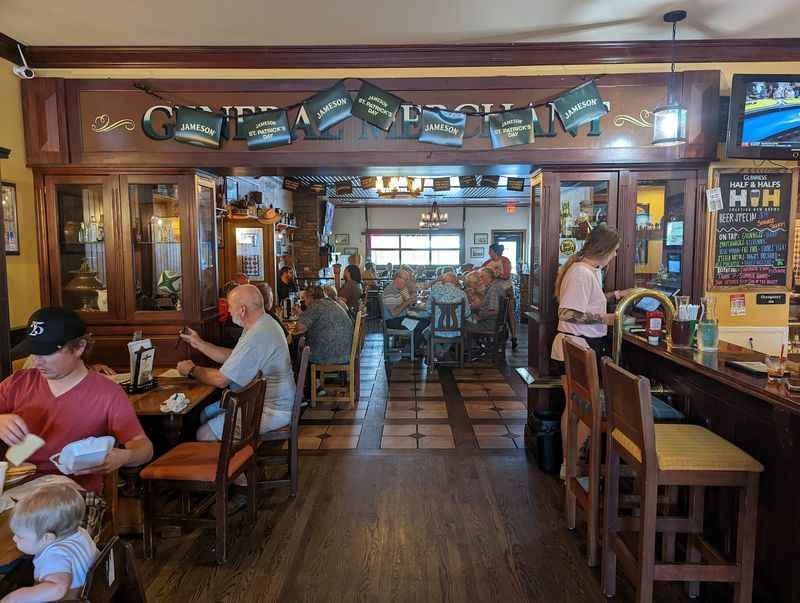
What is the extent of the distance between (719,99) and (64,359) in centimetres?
436

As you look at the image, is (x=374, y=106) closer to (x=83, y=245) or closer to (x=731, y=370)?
(x=83, y=245)

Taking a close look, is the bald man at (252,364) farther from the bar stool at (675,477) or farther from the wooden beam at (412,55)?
the wooden beam at (412,55)

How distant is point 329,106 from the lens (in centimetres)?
395

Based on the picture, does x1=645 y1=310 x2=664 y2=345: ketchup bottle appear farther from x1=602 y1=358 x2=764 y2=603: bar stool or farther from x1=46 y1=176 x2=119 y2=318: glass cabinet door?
x1=46 y1=176 x2=119 y2=318: glass cabinet door

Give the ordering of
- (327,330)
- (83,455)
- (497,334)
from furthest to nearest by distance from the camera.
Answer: (497,334), (327,330), (83,455)

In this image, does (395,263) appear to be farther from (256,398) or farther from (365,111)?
(256,398)

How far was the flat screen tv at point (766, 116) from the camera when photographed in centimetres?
354

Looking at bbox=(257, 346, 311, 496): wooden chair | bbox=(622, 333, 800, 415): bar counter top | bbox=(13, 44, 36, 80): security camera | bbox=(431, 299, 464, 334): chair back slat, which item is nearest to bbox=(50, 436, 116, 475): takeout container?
bbox=(257, 346, 311, 496): wooden chair

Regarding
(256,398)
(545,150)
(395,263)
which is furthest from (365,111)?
(395,263)

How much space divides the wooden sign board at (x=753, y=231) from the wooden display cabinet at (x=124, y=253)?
3.98 m

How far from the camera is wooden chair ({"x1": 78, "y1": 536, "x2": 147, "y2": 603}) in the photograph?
1.31m

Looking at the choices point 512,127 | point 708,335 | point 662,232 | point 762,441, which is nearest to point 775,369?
point 762,441

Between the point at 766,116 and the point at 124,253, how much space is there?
185 inches

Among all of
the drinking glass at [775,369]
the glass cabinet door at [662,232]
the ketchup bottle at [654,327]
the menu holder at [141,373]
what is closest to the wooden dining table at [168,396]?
the menu holder at [141,373]
